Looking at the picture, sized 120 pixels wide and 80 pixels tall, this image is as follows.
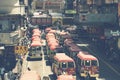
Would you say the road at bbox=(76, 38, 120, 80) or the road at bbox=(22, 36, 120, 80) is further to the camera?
the road at bbox=(22, 36, 120, 80)

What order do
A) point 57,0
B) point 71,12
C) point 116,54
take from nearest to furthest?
point 116,54 → point 71,12 → point 57,0

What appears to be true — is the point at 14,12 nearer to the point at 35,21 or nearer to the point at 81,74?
the point at 81,74

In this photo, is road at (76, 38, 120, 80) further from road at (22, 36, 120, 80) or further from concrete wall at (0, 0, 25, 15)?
concrete wall at (0, 0, 25, 15)

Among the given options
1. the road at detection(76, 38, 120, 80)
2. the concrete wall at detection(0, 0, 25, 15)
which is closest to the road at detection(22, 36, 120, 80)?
the road at detection(76, 38, 120, 80)

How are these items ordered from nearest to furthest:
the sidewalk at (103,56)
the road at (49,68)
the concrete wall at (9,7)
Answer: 1. the road at (49,68)
2. the sidewalk at (103,56)
3. the concrete wall at (9,7)

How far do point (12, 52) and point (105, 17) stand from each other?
28.4 m

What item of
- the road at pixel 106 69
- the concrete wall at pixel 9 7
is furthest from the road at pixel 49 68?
the concrete wall at pixel 9 7

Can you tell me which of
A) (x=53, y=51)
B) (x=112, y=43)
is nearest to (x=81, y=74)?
(x=53, y=51)

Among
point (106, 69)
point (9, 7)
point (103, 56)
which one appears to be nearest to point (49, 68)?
point (106, 69)

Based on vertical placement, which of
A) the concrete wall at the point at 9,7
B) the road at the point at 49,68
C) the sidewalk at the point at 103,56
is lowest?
the sidewalk at the point at 103,56

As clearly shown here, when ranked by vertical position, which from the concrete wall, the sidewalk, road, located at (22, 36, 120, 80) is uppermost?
the concrete wall

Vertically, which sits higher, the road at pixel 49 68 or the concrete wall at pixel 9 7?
the concrete wall at pixel 9 7

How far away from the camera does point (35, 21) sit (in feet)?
381

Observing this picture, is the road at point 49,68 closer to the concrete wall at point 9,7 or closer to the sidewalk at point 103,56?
the sidewalk at point 103,56
